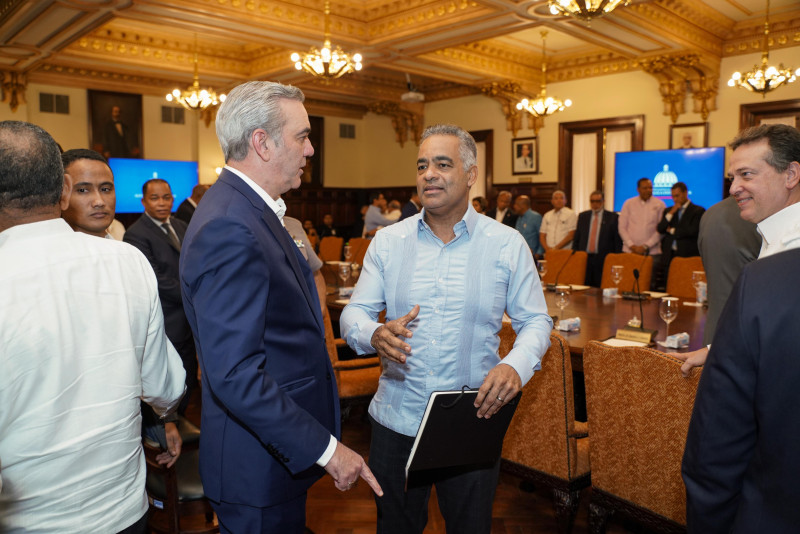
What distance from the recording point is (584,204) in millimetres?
10969

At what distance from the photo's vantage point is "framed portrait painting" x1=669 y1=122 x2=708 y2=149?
9273 millimetres

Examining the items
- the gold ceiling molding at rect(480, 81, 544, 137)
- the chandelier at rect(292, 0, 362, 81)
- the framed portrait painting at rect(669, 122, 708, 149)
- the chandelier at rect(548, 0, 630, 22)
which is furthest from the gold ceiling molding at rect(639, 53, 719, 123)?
the chandelier at rect(292, 0, 362, 81)

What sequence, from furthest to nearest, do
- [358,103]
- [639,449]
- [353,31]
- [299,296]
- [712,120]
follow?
[358,103] → [712,120] → [353,31] → [639,449] → [299,296]

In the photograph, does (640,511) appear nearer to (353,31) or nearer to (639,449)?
(639,449)

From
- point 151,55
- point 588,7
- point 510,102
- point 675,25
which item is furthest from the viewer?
point 510,102

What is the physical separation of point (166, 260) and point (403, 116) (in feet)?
34.6

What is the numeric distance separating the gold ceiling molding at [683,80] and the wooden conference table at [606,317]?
18.5 feet

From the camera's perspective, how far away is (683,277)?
493 centimetres

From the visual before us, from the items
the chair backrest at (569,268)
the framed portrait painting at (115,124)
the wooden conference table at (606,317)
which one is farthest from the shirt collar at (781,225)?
the framed portrait painting at (115,124)

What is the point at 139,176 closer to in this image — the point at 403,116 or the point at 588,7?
the point at 403,116

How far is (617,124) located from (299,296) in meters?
9.99

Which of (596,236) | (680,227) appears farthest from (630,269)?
(596,236)

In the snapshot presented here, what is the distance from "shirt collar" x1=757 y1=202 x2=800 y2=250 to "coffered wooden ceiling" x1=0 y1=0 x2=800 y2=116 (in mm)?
5350

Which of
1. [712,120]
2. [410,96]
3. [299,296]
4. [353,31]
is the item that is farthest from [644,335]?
[410,96]
